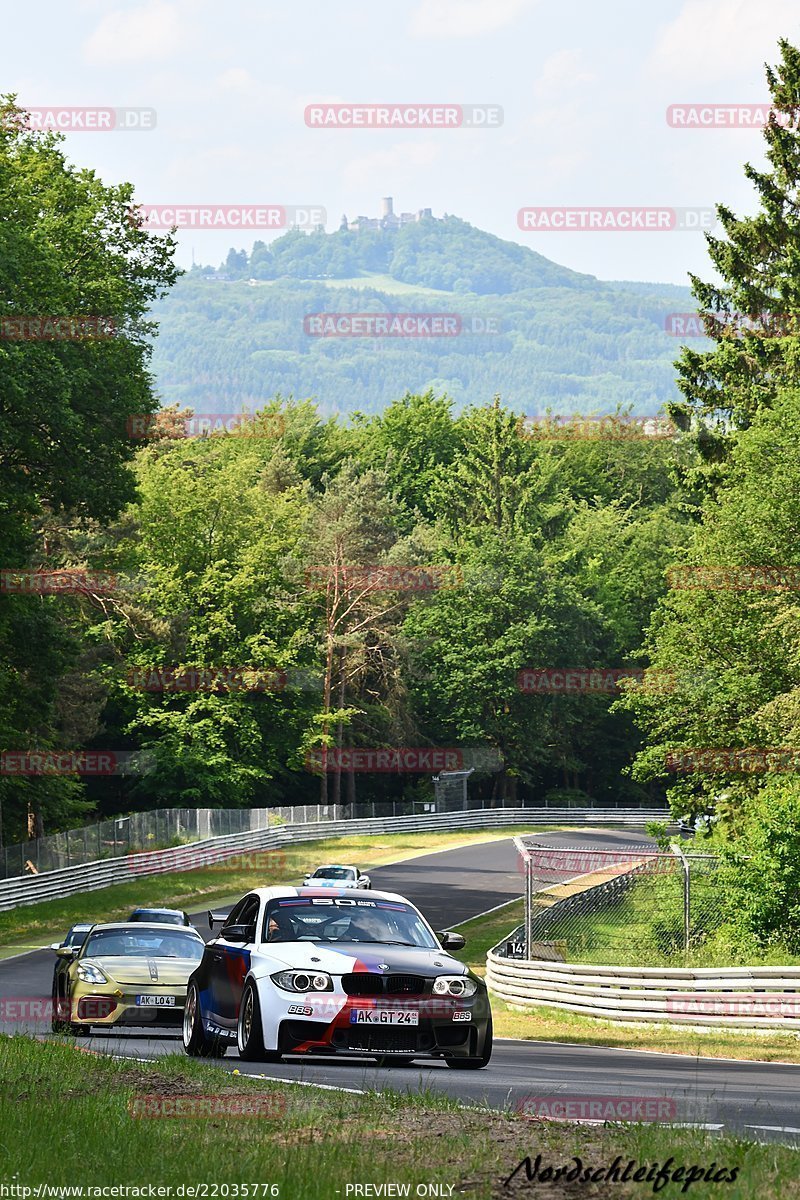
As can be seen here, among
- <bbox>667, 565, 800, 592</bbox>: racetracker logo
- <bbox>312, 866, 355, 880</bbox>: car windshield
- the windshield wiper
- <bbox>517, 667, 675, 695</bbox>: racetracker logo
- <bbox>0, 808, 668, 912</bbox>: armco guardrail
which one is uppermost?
<bbox>667, 565, 800, 592</bbox>: racetracker logo

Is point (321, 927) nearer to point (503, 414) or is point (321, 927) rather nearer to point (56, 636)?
point (56, 636)

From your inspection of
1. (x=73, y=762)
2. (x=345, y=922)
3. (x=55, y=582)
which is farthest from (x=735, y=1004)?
(x=73, y=762)

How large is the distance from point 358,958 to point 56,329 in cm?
3007

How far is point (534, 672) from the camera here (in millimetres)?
98938

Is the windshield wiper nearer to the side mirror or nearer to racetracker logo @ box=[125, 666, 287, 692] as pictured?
the side mirror

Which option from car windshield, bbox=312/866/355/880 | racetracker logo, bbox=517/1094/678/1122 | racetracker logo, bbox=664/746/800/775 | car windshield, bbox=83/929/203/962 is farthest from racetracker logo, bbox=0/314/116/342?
racetracker logo, bbox=517/1094/678/1122

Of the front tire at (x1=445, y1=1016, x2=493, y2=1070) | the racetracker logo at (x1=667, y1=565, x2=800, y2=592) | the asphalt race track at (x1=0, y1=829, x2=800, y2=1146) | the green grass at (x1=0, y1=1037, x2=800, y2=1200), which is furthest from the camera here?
the racetracker logo at (x1=667, y1=565, x2=800, y2=592)

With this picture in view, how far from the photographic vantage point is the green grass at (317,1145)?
739 centimetres

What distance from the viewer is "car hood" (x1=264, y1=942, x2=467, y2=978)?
1373cm

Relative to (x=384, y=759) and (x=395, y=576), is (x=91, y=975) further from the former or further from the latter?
(x=395, y=576)

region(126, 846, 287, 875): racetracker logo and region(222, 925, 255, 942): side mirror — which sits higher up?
region(222, 925, 255, 942): side mirror

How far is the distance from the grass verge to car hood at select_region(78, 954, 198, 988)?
5690 mm

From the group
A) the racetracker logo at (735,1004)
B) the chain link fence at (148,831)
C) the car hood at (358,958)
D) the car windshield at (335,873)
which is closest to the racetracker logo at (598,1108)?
the car hood at (358,958)

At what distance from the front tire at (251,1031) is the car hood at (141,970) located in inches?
212
